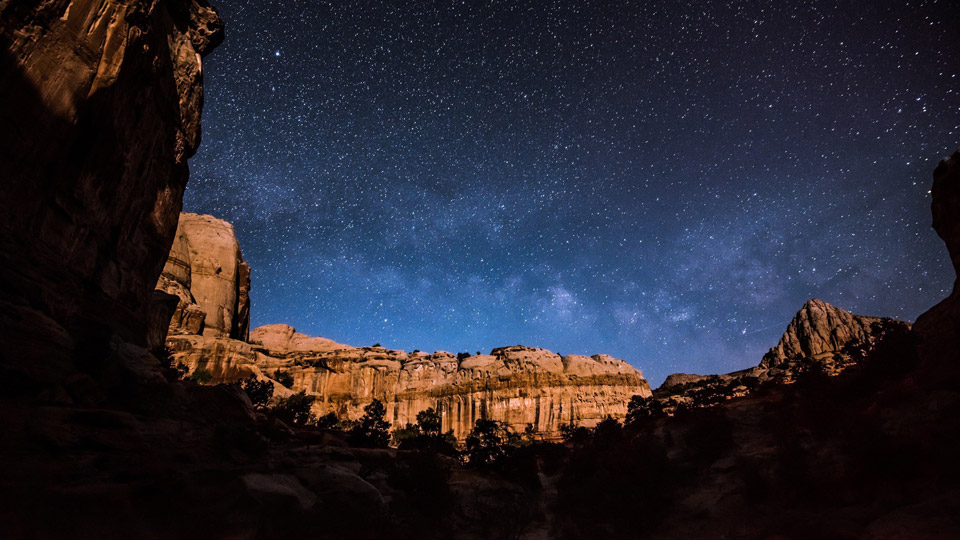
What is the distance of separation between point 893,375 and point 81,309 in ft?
114

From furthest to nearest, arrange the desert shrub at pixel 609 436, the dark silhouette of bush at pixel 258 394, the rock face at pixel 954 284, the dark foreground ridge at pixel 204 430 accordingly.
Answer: the dark silhouette of bush at pixel 258 394, the desert shrub at pixel 609 436, the rock face at pixel 954 284, the dark foreground ridge at pixel 204 430

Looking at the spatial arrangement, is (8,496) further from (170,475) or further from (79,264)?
(79,264)

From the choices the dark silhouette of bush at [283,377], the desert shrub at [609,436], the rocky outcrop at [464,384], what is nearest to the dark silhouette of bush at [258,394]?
the dark silhouette of bush at [283,377]

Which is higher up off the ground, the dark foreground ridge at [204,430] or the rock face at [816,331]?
the rock face at [816,331]

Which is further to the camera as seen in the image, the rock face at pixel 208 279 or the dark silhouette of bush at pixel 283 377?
the dark silhouette of bush at pixel 283 377

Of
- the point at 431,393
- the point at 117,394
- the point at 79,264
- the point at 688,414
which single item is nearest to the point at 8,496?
the point at 117,394

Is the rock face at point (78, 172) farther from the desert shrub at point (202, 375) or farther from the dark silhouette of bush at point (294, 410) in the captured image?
the desert shrub at point (202, 375)

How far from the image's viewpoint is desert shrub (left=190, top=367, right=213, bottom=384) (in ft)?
146

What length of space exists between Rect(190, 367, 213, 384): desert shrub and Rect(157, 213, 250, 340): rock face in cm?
696

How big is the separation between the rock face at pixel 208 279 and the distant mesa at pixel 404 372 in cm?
16

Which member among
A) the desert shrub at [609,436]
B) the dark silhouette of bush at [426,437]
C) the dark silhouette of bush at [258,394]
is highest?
the dark silhouette of bush at [258,394]

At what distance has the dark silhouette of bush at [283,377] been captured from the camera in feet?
208

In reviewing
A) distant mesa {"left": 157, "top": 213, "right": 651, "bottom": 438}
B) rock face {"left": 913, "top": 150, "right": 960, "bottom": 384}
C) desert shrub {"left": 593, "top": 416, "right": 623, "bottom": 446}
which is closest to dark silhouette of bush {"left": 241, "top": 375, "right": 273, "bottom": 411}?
distant mesa {"left": 157, "top": 213, "right": 651, "bottom": 438}

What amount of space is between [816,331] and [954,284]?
72238mm
